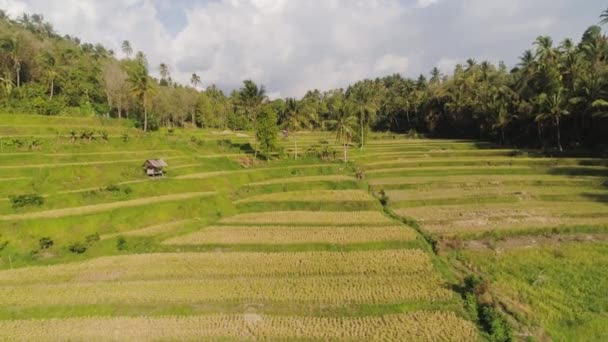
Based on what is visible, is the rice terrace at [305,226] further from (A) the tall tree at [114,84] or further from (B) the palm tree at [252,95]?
(A) the tall tree at [114,84]

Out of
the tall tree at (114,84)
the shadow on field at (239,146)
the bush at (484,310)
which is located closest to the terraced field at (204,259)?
the bush at (484,310)

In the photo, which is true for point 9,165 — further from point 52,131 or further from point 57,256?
point 57,256

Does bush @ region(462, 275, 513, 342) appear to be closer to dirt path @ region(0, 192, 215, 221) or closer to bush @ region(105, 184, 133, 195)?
dirt path @ region(0, 192, 215, 221)

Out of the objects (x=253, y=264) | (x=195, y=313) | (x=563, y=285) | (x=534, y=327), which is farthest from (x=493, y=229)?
(x=195, y=313)

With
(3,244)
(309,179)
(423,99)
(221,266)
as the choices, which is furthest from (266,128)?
(423,99)

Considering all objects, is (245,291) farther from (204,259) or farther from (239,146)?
(239,146)
